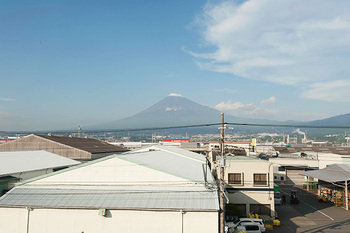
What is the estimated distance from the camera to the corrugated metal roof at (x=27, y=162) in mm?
25197

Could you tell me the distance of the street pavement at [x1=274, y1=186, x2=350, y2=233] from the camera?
22.9m

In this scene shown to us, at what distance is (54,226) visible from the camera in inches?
675

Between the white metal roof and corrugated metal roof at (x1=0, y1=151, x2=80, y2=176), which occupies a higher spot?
corrugated metal roof at (x1=0, y1=151, x2=80, y2=176)

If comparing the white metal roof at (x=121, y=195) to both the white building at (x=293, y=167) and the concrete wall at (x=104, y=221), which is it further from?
the white building at (x=293, y=167)

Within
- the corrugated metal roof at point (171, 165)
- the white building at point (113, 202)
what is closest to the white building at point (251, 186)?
the corrugated metal roof at point (171, 165)

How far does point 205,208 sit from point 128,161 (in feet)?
21.4

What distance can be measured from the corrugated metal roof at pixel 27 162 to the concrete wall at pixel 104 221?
741 centimetres

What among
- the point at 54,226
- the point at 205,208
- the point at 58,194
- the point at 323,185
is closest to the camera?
the point at 205,208

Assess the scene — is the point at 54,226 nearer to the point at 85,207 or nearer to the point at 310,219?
the point at 85,207

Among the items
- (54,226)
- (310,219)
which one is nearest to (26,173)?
(54,226)

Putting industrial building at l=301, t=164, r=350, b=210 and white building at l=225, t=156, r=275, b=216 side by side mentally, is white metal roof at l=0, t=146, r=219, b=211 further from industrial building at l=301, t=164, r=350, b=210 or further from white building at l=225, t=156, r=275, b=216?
industrial building at l=301, t=164, r=350, b=210

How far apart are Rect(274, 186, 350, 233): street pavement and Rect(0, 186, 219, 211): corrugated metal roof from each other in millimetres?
9675

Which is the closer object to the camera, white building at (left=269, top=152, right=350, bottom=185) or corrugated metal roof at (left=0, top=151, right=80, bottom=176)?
corrugated metal roof at (left=0, top=151, right=80, bottom=176)

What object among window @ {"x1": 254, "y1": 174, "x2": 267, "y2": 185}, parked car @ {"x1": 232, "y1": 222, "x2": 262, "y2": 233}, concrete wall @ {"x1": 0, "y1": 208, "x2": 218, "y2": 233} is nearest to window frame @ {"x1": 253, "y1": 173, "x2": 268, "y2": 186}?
window @ {"x1": 254, "y1": 174, "x2": 267, "y2": 185}
